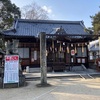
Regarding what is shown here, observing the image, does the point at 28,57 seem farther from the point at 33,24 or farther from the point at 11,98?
the point at 11,98

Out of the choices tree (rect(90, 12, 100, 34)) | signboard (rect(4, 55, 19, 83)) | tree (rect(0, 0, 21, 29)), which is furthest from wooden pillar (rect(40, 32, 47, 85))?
tree (rect(0, 0, 21, 29))

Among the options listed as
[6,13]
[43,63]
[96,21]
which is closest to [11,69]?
[43,63]

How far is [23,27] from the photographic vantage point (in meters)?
22.9

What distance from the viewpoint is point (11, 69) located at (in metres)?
11.1

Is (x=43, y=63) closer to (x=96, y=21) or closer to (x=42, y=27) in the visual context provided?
(x=96, y=21)

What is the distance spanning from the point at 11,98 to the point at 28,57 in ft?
42.8

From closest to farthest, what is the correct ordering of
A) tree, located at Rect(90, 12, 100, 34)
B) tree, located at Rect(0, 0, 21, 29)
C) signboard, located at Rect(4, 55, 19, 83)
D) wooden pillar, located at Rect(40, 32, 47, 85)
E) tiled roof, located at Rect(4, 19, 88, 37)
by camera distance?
signboard, located at Rect(4, 55, 19, 83)
wooden pillar, located at Rect(40, 32, 47, 85)
tree, located at Rect(90, 12, 100, 34)
tiled roof, located at Rect(4, 19, 88, 37)
tree, located at Rect(0, 0, 21, 29)

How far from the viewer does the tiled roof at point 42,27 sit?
71.8 feet

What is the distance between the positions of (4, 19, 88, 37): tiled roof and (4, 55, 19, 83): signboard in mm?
9972

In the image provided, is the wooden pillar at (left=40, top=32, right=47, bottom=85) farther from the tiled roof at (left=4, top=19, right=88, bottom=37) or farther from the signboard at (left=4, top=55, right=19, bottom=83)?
the tiled roof at (left=4, top=19, right=88, bottom=37)

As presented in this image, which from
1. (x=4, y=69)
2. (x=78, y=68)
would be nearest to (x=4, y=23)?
(x=78, y=68)

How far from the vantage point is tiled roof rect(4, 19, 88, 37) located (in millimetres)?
21875

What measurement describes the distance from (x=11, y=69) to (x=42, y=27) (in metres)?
13.2

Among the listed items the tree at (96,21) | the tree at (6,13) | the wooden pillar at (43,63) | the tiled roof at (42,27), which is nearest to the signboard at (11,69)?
the wooden pillar at (43,63)
